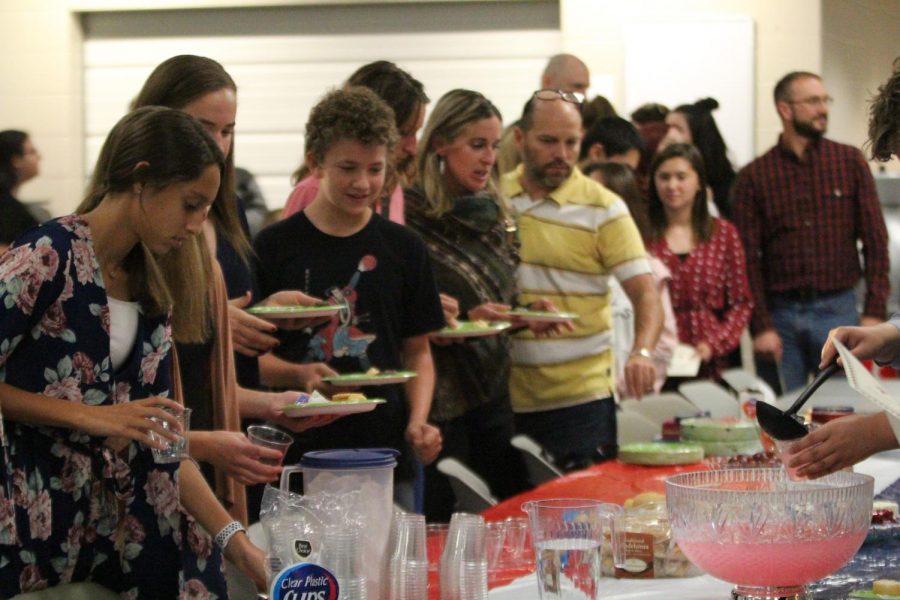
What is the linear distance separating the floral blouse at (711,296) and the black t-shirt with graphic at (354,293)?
7.79 feet

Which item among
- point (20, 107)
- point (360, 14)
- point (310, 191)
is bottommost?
point (310, 191)

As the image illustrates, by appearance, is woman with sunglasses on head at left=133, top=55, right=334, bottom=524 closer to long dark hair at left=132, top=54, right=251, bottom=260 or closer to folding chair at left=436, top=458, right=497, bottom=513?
long dark hair at left=132, top=54, right=251, bottom=260

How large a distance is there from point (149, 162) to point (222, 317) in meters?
0.47

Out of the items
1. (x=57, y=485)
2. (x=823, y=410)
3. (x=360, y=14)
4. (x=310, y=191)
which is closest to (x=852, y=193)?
(x=823, y=410)

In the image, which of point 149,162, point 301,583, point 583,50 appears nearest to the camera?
point 301,583

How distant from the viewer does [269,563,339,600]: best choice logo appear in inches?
69.5

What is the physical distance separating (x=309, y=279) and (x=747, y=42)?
17.6 feet

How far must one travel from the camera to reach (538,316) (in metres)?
3.72

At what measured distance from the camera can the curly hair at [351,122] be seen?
120 inches

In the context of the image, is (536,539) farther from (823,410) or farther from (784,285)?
(784,285)

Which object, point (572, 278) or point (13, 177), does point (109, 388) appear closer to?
point (572, 278)

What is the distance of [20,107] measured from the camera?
830cm

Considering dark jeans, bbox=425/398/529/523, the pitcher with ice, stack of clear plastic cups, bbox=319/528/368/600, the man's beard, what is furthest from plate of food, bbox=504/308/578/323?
the man's beard

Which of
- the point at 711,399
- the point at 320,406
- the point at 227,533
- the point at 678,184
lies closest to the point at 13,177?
the point at 678,184
